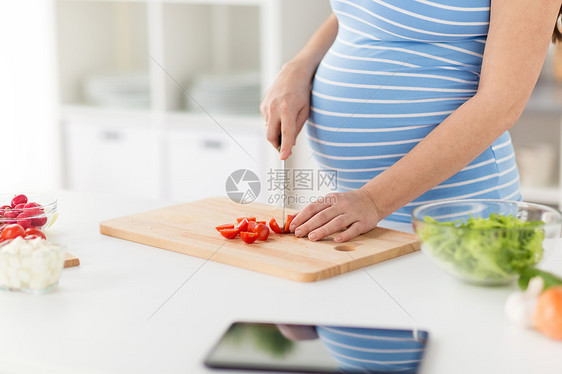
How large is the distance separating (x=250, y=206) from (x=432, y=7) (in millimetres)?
476

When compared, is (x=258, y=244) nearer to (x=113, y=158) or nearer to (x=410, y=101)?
(x=410, y=101)

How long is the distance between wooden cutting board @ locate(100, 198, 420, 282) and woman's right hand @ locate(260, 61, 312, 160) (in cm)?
14

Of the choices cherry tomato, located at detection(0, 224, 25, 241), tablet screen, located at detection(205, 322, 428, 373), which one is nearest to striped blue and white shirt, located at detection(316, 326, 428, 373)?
tablet screen, located at detection(205, 322, 428, 373)

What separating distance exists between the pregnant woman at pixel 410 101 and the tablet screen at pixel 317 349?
0.35m

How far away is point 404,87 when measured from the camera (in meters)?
1.33

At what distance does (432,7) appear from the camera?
1.26m

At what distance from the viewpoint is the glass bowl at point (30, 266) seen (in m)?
0.93

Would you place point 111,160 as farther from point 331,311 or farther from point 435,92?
point 331,311

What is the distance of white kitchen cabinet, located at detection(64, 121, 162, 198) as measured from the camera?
2.94m

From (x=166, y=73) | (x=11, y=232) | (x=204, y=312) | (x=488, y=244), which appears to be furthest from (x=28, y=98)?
(x=488, y=244)

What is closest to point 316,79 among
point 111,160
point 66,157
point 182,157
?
point 182,157

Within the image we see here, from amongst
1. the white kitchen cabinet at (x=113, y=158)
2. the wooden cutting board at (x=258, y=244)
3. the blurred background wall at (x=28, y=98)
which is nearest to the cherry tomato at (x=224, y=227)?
the wooden cutting board at (x=258, y=244)

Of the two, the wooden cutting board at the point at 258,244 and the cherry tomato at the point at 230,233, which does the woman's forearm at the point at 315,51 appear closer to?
the wooden cutting board at the point at 258,244

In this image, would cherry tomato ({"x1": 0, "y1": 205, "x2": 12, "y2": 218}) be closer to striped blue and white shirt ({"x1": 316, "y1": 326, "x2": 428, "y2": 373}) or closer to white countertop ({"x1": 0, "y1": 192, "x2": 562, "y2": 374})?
white countertop ({"x1": 0, "y1": 192, "x2": 562, "y2": 374})
